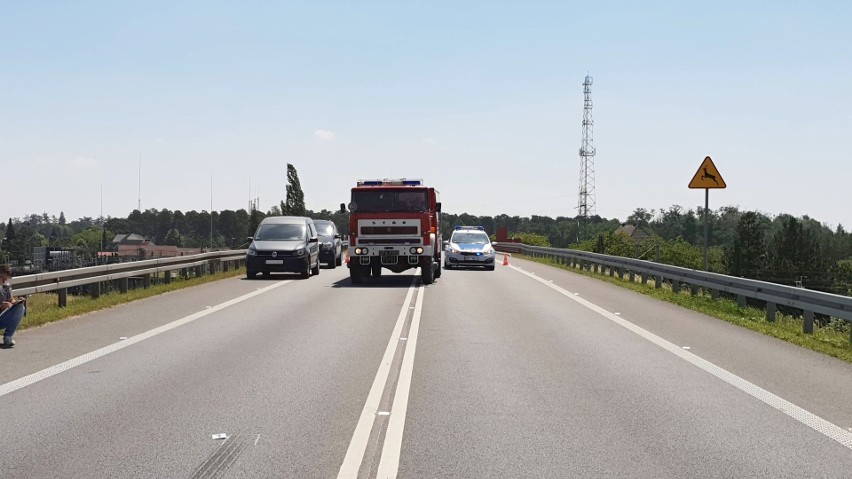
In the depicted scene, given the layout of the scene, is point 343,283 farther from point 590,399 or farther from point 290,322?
point 590,399

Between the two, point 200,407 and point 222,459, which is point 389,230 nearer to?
point 200,407

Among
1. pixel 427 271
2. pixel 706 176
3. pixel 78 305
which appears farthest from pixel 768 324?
pixel 78 305

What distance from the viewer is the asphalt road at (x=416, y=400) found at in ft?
17.0

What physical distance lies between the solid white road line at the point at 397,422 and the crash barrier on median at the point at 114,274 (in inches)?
294

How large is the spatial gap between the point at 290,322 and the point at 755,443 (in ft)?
29.8

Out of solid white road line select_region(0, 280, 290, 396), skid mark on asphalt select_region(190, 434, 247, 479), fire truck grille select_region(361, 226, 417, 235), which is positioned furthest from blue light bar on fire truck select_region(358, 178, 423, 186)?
skid mark on asphalt select_region(190, 434, 247, 479)

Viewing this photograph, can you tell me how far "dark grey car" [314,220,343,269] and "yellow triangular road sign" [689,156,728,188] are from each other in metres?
18.3

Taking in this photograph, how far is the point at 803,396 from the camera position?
7.50 meters

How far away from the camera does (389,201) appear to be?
913 inches

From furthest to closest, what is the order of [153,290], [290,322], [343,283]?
[343,283]
[153,290]
[290,322]

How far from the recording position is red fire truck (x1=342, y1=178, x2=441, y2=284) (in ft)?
75.2

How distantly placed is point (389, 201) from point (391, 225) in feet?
2.43

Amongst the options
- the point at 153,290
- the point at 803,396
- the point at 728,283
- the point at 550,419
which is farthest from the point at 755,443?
the point at 153,290

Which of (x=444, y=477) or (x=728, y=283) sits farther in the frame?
(x=728, y=283)
